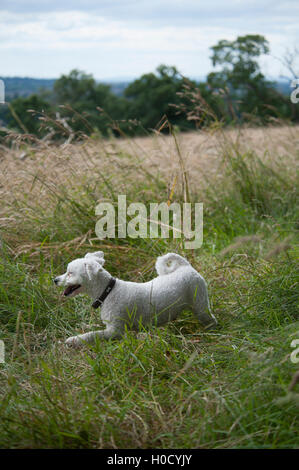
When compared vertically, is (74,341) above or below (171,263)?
below

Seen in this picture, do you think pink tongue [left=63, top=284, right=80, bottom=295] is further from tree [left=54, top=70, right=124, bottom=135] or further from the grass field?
tree [left=54, top=70, right=124, bottom=135]

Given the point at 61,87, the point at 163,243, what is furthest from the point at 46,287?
the point at 61,87

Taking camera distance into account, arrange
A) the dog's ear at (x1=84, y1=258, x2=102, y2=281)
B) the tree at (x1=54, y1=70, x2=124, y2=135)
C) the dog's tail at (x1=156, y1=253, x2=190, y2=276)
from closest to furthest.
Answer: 1. the dog's ear at (x1=84, y1=258, x2=102, y2=281)
2. the dog's tail at (x1=156, y1=253, x2=190, y2=276)
3. the tree at (x1=54, y1=70, x2=124, y2=135)

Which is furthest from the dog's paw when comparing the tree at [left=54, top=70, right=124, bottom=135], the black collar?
the tree at [left=54, top=70, right=124, bottom=135]

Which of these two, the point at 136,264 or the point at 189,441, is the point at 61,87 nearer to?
the point at 136,264

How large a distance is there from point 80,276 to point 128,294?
222mm

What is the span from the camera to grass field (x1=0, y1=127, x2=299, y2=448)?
1.41 m

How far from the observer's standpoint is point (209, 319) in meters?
2.11

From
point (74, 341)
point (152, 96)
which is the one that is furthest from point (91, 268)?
point (152, 96)

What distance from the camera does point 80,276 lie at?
191 centimetres

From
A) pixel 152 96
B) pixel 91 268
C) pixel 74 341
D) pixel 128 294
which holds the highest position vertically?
pixel 152 96

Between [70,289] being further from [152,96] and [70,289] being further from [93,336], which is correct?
[152,96]

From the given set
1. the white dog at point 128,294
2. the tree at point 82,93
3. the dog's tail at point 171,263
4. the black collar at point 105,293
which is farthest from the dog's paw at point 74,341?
the tree at point 82,93
